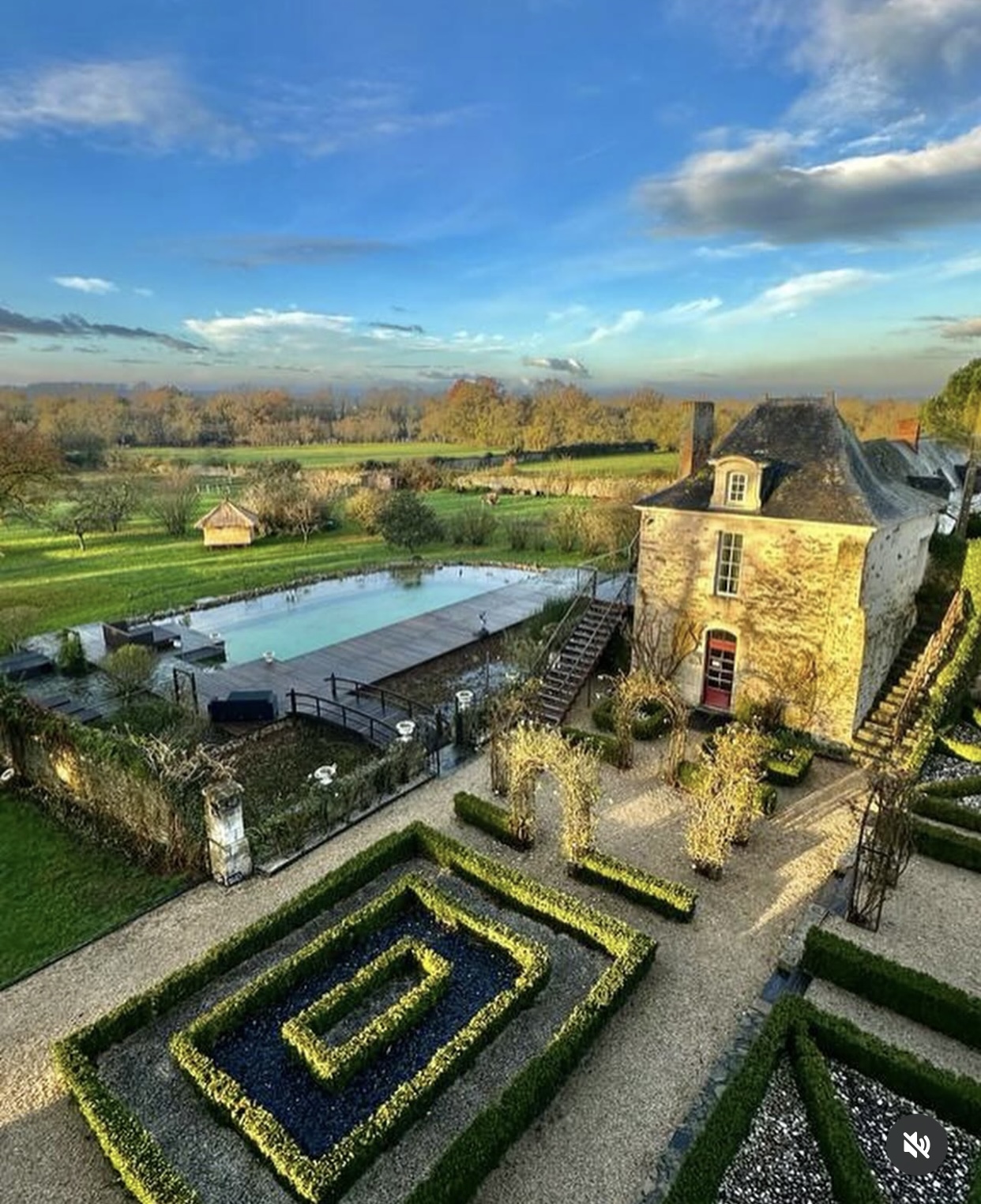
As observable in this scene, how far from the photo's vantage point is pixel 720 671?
739 inches

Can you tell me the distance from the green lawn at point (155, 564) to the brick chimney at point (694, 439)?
18666 mm

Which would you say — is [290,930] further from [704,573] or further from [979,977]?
[704,573]

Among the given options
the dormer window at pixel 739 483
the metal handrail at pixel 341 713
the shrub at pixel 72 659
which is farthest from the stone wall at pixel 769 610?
the shrub at pixel 72 659

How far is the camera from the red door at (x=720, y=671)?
18.5 meters

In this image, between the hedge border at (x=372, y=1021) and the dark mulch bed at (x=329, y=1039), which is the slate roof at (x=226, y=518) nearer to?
the dark mulch bed at (x=329, y=1039)

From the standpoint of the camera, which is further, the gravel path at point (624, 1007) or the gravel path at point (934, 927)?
the gravel path at point (934, 927)

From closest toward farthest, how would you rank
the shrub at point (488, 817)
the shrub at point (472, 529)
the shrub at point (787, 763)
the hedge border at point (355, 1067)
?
the hedge border at point (355, 1067)
the shrub at point (488, 817)
the shrub at point (787, 763)
the shrub at point (472, 529)

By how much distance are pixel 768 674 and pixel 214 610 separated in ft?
74.7

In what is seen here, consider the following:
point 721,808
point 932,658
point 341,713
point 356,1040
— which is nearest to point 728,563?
point 932,658

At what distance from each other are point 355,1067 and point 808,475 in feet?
51.8

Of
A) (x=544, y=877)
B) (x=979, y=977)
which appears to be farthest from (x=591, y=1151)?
(x=979, y=977)

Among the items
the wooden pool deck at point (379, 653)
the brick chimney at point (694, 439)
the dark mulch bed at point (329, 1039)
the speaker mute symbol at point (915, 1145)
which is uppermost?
the brick chimney at point (694, 439)

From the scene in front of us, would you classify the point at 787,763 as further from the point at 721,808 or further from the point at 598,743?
Answer: the point at 721,808

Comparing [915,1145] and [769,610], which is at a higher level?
[769,610]
